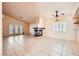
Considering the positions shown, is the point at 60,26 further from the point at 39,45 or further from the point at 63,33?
the point at 39,45

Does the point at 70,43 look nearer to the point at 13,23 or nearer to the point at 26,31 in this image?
the point at 26,31

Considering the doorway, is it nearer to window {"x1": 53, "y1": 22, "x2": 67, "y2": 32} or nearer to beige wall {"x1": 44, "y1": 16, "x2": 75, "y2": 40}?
beige wall {"x1": 44, "y1": 16, "x2": 75, "y2": 40}

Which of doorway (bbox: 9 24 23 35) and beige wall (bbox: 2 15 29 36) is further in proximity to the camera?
doorway (bbox: 9 24 23 35)

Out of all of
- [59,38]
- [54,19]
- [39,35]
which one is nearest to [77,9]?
[54,19]

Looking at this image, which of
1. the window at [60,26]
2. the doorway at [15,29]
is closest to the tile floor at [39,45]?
the doorway at [15,29]

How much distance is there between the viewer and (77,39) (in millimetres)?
2816

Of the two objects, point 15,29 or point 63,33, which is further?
point 63,33

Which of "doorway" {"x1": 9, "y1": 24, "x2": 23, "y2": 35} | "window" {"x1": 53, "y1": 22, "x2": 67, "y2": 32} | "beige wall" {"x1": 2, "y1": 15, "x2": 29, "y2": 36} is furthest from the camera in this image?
"window" {"x1": 53, "y1": 22, "x2": 67, "y2": 32}

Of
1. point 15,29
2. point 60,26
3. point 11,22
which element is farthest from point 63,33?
point 11,22

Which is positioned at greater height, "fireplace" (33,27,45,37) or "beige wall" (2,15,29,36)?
"beige wall" (2,15,29,36)

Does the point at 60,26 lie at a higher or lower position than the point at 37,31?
higher

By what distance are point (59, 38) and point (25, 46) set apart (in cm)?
86

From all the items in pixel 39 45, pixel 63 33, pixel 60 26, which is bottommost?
pixel 39 45

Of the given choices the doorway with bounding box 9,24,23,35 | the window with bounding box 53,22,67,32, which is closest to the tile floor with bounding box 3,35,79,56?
the doorway with bounding box 9,24,23,35
